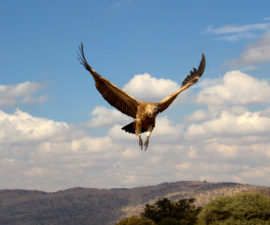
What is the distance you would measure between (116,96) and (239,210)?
2689cm

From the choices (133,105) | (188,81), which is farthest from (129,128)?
(188,81)

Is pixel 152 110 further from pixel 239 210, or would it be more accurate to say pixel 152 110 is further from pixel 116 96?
pixel 239 210

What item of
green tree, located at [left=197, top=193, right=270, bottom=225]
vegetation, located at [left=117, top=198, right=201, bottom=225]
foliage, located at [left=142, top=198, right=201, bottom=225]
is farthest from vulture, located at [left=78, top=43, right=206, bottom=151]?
foliage, located at [left=142, top=198, right=201, bottom=225]

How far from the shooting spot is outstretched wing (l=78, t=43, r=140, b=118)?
18.1m

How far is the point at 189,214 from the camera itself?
78562 millimetres

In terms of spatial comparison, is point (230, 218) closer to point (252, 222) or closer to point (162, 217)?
point (252, 222)

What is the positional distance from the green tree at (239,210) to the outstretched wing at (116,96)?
25709 mm

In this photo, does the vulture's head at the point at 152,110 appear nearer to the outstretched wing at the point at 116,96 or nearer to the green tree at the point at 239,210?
the outstretched wing at the point at 116,96

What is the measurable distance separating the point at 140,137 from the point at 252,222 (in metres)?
26.2

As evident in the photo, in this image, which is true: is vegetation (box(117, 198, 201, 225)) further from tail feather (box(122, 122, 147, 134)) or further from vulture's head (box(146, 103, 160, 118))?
vulture's head (box(146, 103, 160, 118))

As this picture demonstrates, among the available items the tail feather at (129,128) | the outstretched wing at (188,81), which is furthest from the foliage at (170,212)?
the tail feather at (129,128)

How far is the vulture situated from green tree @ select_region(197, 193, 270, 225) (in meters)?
24.4

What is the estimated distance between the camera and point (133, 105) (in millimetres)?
18078

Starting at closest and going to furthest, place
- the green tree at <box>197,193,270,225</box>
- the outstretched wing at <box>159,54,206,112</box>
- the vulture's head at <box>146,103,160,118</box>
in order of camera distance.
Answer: the vulture's head at <box>146,103,160,118</box> < the outstretched wing at <box>159,54,206,112</box> < the green tree at <box>197,193,270,225</box>
